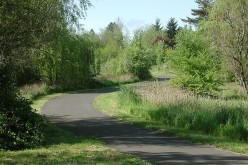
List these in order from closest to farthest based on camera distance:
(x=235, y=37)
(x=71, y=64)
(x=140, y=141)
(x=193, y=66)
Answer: (x=140, y=141) → (x=193, y=66) → (x=235, y=37) → (x=71, y=64)

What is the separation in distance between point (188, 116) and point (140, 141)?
3.60 meters

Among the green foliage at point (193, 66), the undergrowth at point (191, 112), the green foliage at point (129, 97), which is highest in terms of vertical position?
the green foliage at point (193, 66)

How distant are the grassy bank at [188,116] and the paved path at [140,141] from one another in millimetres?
729

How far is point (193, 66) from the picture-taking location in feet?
86.1

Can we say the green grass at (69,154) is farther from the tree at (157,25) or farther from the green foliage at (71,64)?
the tree at (157,25)

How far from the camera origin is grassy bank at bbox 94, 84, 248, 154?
43.3 ft

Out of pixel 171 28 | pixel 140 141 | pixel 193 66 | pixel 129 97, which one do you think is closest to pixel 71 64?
pixel 193 66

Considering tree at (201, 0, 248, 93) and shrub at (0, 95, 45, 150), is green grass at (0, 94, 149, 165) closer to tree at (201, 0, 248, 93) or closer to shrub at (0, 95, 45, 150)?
shrub at (0, 95, 45, 150)

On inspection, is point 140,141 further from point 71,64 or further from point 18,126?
point 71,64

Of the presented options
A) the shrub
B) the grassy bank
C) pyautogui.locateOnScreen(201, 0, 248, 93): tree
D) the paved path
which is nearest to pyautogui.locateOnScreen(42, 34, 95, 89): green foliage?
pyautogui.locateOnScreen(201, 0, 248, 93): tree

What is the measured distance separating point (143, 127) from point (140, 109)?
11.1 ft

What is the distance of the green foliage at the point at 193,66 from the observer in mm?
26109

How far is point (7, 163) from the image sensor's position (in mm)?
9414

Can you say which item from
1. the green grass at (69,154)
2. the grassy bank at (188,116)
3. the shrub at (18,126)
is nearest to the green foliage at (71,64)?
the grassy bank at (188,116)
